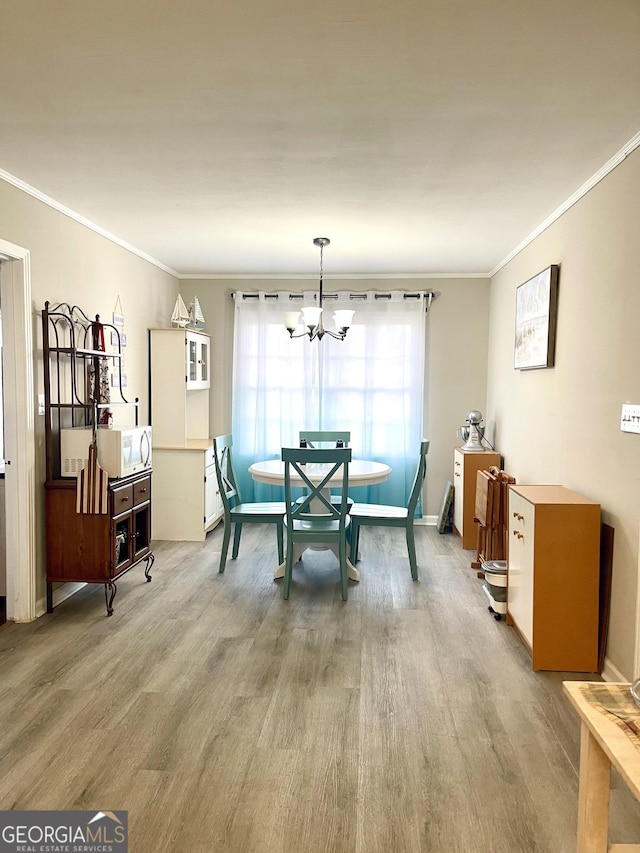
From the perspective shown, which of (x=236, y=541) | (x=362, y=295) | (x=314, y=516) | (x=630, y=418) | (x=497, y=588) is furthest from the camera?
(x=362, y=295)

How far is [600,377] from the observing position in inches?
119

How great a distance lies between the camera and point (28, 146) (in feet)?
9.32

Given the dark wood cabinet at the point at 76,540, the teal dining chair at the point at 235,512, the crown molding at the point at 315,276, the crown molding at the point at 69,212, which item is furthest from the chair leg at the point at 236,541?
the crown molding at the point at 315,276

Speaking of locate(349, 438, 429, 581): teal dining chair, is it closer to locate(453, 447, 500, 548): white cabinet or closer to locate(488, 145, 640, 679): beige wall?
locate(488, 145, 640, 679): beige wall

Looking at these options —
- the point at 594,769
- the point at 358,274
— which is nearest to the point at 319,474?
the point at 358,274

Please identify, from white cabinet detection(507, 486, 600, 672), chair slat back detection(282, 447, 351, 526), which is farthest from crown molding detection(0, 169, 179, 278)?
white cabinet detection(507, 486, 600, 672)

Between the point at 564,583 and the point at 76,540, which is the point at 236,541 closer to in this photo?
the point at 76,540

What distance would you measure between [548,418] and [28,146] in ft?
10.7

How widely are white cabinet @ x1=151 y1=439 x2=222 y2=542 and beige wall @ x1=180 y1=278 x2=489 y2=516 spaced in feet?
5.53

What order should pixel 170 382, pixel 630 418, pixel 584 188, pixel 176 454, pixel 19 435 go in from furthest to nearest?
pixel 170 382, pixel 176 454, pixel 19 435, pixel 584 188, pixel 630 418

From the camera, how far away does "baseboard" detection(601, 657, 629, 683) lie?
273 cm

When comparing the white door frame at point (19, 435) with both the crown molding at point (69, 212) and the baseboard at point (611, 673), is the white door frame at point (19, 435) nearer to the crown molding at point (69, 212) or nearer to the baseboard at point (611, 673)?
the crown molding at point (69, 212)

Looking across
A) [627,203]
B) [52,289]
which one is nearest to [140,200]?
[52,289]

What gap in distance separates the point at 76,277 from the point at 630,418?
3.41m
